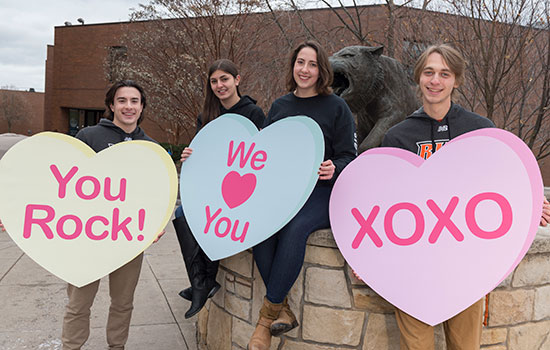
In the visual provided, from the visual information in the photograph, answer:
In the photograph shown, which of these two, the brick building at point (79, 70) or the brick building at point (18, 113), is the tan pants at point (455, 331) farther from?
the brick building at point (18, 113)

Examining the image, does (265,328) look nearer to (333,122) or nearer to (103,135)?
(333,122)

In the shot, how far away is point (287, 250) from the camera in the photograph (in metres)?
2.14

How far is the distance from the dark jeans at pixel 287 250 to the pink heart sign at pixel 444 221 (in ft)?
0.56

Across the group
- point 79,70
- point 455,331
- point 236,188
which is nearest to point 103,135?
point 236,188

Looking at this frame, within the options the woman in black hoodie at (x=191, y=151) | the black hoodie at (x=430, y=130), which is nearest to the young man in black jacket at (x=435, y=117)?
the black hoodie at (x=430, y=130)

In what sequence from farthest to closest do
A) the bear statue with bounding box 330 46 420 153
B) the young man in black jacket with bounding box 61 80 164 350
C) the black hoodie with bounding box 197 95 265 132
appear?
the bear statue with bounding box 330 46 420 153 → the black hoodie with bounding box 197 95 265 132 → the young man in black jacket with bounding box 61 80 164 350

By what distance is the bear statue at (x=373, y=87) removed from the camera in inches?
137

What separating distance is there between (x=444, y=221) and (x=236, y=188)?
1069mm

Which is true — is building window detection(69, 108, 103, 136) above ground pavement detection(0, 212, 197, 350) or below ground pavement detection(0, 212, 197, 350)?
above

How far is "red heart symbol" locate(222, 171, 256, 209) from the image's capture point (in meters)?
2.33

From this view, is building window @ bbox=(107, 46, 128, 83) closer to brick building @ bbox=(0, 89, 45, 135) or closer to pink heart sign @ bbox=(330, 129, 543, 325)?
pink heart sign @ bbox=(330, 129, 543, 325)

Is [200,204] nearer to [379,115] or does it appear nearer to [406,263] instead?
[406,263]

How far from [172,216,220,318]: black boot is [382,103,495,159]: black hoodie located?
127cm

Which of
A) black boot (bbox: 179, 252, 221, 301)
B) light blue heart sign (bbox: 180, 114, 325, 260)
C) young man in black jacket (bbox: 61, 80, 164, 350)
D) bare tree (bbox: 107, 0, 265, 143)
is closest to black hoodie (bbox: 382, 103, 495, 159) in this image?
light blue heart sign (bbox: 180, 114, 325, 260)
